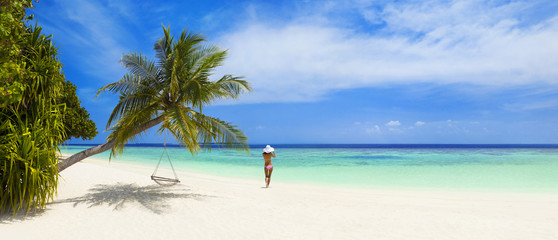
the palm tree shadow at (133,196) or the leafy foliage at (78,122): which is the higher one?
the leafy foliage at (78,122)

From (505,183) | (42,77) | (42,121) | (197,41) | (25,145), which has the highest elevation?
(197,41)

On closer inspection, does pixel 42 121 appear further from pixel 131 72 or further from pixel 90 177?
pixel 90 177

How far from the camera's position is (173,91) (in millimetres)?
6895

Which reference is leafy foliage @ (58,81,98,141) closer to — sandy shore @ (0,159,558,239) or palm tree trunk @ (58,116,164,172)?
sandy shore @ (0,159,558,239)

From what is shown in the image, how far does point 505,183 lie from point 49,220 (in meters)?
15.2

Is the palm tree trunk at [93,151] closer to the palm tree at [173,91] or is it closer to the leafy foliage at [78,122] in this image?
the palm tree at [173,91]

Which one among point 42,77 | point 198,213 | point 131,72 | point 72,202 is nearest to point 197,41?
point 131,72

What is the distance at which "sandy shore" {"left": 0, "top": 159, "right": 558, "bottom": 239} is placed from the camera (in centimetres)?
511

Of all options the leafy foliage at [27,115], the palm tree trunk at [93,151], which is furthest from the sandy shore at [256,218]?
the palm tree trunk at [93,151]

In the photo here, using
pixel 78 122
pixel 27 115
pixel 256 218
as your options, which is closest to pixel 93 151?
pixel 27 115

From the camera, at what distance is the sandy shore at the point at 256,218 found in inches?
201

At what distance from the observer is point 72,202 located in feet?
22.4

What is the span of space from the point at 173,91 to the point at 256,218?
3.14 m

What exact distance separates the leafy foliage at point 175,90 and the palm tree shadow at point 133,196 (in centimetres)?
110
